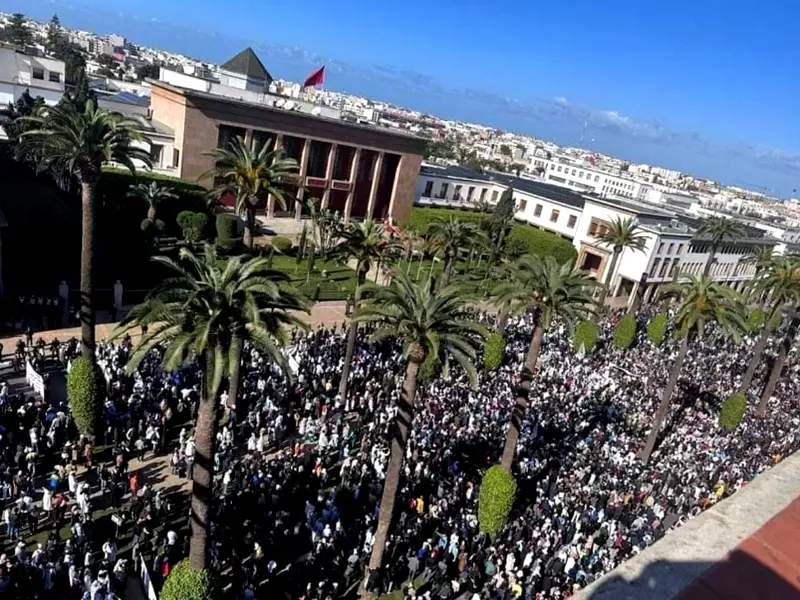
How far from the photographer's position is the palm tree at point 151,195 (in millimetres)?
42062

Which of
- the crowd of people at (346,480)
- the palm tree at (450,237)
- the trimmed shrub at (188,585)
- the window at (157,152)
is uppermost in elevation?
the palm tree at (450,237)

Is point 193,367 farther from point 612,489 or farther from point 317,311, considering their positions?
point 612,489

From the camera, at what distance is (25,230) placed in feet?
109

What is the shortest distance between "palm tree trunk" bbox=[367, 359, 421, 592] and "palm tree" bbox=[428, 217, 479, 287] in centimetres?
1768

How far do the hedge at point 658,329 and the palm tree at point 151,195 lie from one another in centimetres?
3641

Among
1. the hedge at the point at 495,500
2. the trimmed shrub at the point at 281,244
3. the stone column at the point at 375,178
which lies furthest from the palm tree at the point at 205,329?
the stone column at the point at 375,178

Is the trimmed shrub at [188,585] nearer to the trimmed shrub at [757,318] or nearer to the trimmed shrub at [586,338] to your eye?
the trimmed shrub at [586,338]

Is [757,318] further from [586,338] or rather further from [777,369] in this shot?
[586,338]

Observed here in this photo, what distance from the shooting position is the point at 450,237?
35156 millimetres

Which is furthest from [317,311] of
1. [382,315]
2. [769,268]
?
[769,268]

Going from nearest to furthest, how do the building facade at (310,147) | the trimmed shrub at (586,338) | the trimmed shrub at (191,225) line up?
the trimmed shrub at (586,338), the trimmed shrub at (191,225), the building facade at (310,147)

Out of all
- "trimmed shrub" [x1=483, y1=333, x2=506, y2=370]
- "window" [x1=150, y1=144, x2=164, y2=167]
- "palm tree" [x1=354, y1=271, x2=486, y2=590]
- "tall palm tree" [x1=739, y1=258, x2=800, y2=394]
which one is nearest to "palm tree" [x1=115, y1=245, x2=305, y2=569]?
"palm tree" [x1=354, y1=271, x2=486, y2=590]

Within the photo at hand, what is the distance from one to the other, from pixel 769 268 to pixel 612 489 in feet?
92.5

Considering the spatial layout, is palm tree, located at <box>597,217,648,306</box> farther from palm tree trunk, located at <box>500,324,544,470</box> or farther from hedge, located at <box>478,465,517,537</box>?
hedge, located at <box>478,465,517,537</box>
